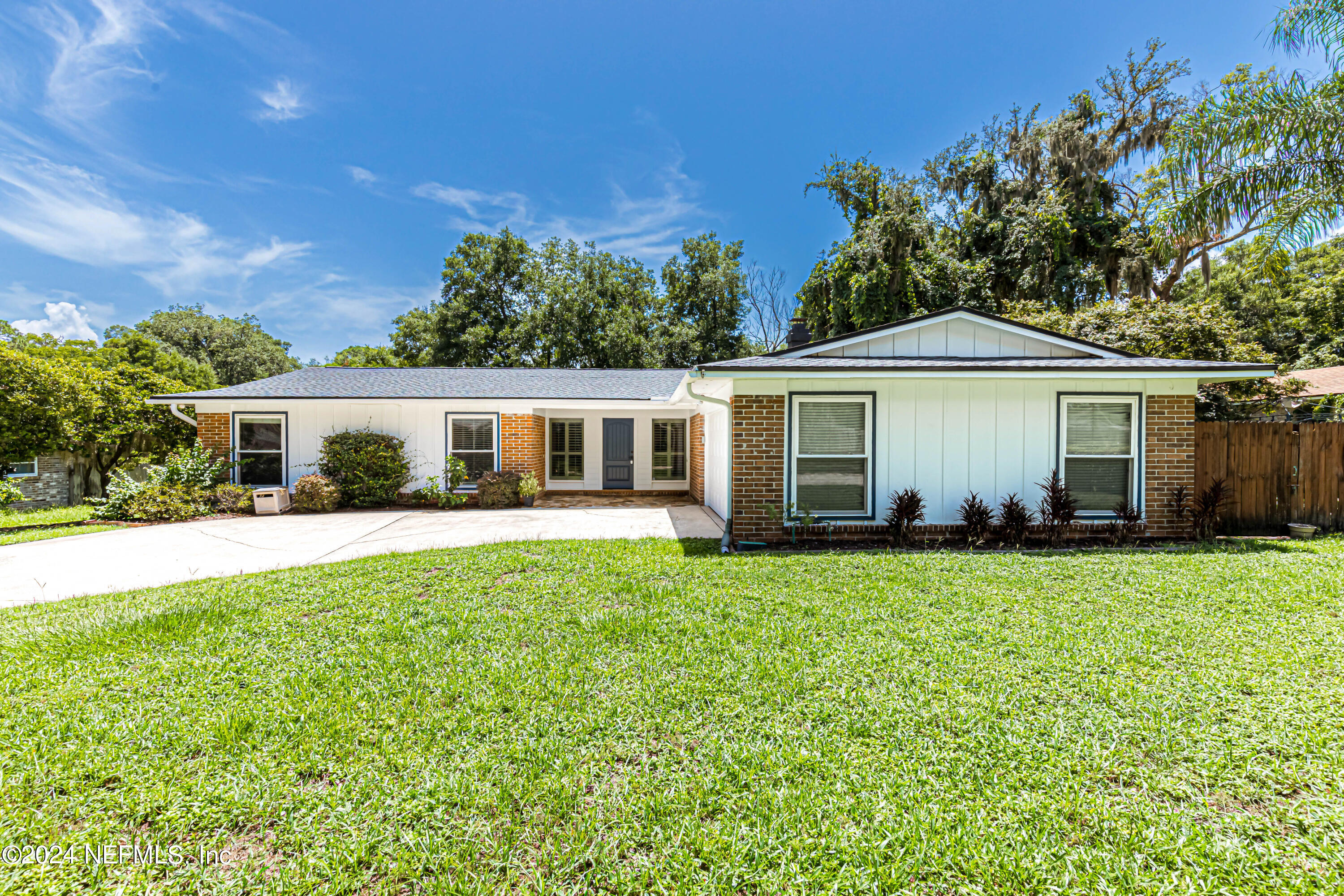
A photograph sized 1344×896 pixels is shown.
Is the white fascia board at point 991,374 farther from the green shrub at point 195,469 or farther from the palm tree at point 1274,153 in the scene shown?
the green shrub at point 195,469

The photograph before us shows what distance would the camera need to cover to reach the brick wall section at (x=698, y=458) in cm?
1192

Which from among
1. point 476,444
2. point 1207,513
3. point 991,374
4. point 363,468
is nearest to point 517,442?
point 476,444

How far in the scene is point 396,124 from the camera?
602 inches

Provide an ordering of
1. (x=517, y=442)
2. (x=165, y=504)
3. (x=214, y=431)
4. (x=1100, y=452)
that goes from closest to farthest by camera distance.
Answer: (x=1100, y=452)
(x=165, y=504)
(x=214, y=431)
(x=517, y=442)

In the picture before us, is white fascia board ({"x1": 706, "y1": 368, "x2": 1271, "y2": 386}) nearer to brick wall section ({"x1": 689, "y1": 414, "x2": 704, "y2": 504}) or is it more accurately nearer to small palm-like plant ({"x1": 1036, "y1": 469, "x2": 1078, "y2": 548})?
small palm-like plant ({"x1": 1036, "y1": 469, "x2": 1078, "y2": 548})

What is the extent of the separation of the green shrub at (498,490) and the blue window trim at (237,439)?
4329 millimetres

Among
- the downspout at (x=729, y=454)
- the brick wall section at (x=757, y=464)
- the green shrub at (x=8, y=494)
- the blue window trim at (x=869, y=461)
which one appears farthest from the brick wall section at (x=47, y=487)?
the blue window trim at (x=869, y=461)

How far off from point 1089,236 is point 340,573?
23556mm

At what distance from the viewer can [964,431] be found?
7.45m

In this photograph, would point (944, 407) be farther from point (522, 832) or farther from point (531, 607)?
point (522, 832)

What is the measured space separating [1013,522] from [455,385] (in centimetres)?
1210

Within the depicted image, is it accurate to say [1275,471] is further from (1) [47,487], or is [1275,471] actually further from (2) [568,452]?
(1) [47,487]

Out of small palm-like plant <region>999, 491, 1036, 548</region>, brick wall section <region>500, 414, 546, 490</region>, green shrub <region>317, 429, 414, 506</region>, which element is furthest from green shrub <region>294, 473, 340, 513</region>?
small palm-like plant <region>999, 491, 1036, 548</region>

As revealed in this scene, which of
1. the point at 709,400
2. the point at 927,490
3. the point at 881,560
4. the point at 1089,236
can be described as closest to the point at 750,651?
the point at 881,560
